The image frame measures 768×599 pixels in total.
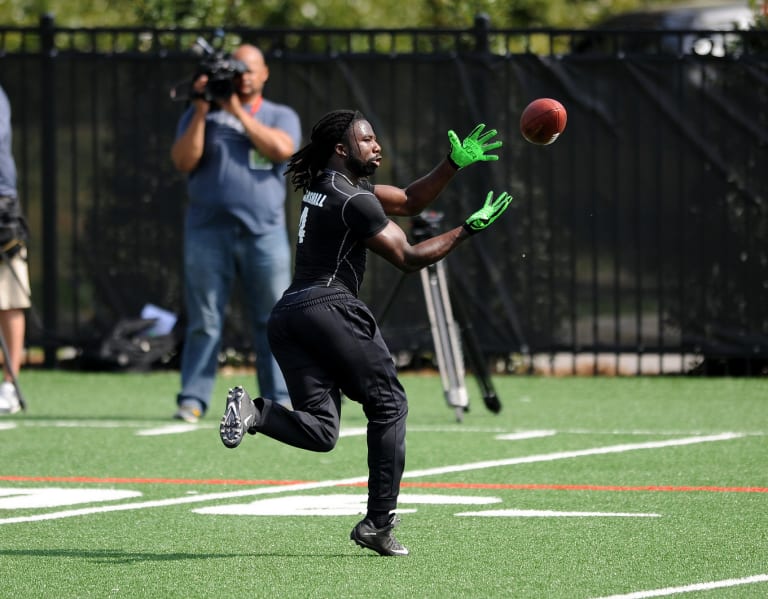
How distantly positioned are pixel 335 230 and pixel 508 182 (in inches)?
283

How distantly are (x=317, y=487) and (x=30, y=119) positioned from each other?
6909mm

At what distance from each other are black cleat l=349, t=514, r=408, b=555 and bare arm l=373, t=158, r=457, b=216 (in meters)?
Result: 1.43

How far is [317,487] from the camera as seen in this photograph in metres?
8.74

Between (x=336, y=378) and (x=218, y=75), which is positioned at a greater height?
(x=218, y=75)

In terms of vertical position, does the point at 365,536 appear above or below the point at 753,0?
below

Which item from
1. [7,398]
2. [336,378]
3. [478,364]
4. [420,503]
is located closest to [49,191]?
[7,398]

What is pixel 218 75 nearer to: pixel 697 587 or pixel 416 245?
pixel 416 245

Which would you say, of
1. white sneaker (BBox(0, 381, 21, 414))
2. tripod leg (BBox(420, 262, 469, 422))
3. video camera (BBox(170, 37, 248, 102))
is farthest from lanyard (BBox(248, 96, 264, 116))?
white sneaker (BBox(0, 381, 21, 414))

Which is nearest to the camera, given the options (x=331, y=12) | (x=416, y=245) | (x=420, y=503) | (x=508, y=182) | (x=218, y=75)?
(x=416, y=245)

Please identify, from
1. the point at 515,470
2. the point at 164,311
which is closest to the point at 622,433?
the point at 515,470

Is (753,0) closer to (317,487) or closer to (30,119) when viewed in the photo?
(30,119)

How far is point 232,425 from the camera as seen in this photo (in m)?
6.78

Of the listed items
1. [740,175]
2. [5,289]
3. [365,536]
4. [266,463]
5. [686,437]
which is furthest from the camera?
[740,175]

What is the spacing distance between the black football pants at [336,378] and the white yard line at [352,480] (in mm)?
1410
